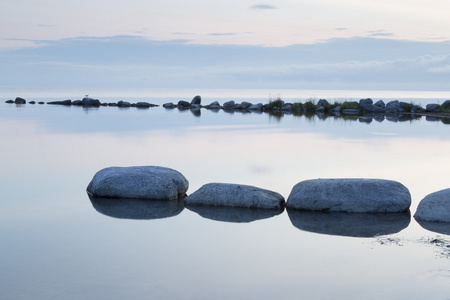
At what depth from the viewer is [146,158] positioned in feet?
54.9

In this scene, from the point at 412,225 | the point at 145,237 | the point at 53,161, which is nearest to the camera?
the point at 145,237

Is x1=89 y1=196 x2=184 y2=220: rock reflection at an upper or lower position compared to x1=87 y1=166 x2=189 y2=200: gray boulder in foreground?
lower

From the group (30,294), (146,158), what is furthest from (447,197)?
(146,158)

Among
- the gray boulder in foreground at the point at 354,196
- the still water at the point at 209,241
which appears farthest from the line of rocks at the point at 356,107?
the gray boulder in foreground at the point at 354,196

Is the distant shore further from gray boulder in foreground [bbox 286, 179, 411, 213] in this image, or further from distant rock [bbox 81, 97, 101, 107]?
gray boulder in foreground [bbox 286, 179, 411, 213]

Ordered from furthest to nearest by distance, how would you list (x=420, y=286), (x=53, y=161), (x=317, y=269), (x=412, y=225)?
(x=53, y=161) → (x=412, y=225) → (x=317, y=269) → (x=420, y=286)

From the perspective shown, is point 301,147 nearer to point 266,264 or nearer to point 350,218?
point 350,218

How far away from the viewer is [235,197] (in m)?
10.5

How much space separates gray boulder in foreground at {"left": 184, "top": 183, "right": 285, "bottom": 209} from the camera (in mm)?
10406

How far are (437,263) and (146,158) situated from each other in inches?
415

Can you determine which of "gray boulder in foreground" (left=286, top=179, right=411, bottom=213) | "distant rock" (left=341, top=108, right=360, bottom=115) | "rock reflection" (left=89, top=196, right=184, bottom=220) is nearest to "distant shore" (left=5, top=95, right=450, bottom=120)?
"distant rock" (left=341, top=108, right=360, bottom=115)

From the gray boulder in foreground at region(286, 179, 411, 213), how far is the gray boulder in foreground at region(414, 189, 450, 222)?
1.41 feet

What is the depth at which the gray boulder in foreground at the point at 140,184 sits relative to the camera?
36.1 feet

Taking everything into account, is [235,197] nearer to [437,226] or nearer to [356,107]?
[437,226]
